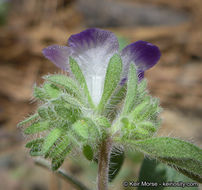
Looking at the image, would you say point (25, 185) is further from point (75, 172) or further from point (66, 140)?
point (66, 140)

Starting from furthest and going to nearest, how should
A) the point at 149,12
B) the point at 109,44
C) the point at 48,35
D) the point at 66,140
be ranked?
the point at 149,12 < the point at 48,35 < the point at 109,44 < the point at 66,140

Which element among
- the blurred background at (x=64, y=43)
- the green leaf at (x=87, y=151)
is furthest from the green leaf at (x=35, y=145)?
the blurred background at (x=64, y=43)

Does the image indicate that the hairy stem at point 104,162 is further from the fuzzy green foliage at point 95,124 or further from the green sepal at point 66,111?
the green sepal at point 66,111

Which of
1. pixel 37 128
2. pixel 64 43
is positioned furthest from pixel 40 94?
pixel 64 43

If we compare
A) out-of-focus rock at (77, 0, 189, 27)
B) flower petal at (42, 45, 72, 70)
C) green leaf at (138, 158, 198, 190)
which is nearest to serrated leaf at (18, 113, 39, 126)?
flower petal at (42, 45, 72, 70)

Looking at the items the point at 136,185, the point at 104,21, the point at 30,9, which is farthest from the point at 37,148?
the point at 30,9

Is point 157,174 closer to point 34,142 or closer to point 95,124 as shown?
point 95,124

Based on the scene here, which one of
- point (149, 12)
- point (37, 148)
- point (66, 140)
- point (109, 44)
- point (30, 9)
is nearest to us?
point (66, 140)
